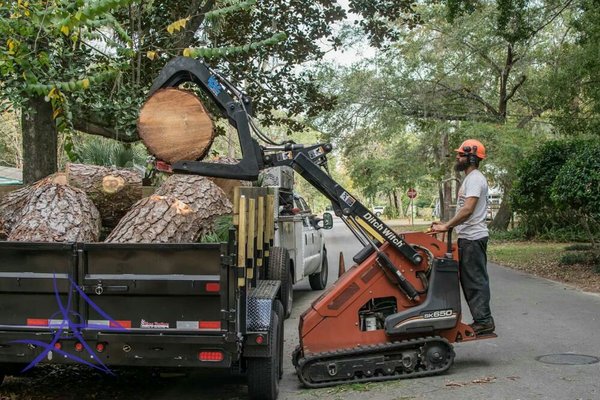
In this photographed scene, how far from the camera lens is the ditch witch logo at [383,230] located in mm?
6637

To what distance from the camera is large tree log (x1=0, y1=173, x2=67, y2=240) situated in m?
6.66

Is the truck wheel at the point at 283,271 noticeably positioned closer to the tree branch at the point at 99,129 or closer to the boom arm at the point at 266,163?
the boom arm at the point at 266,163

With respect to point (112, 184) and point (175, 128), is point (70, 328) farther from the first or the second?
point (112, 184)

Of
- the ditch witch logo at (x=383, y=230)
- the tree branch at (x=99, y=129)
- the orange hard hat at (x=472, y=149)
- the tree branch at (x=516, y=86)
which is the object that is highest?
the tree branch at (x=516, y=86)

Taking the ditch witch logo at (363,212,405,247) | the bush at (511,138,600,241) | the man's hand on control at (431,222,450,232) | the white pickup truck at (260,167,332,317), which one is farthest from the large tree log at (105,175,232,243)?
the bush at (511,138,600,241)

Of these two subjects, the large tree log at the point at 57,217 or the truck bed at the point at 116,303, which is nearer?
the truck bed at the point at 116,303

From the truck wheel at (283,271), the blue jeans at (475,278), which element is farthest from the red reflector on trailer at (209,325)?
the truck wheel at (283,271)

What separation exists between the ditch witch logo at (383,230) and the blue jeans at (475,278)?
76 cm

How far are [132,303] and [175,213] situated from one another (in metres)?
1.19

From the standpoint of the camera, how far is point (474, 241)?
22.8ft

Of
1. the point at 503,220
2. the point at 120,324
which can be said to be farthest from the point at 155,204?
the point at 503,220

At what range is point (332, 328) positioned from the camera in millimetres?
6551

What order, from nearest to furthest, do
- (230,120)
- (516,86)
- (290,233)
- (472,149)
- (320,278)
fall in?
1. (230,120)
2. (472,149)
3. (290,233)
4. (320,278)
5. (516,86)

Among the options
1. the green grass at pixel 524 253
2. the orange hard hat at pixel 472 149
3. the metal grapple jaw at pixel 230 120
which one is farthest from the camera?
the green grass at pixel 524 253
